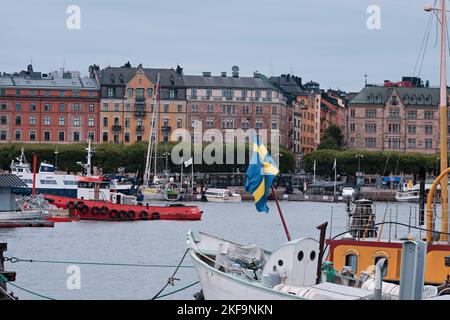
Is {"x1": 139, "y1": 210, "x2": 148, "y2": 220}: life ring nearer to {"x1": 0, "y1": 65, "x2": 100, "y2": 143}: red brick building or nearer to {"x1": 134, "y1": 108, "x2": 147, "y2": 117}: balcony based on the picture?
{"x1": 0, "y1": 65, "x2": 100, "y2": 143}: red brick building

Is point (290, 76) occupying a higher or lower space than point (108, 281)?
higher

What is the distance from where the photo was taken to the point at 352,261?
88.5ft

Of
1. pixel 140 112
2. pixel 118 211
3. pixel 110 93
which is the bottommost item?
pixel 118 211

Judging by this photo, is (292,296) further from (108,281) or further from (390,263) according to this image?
(108,281)

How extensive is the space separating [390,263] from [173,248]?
91.1 feet

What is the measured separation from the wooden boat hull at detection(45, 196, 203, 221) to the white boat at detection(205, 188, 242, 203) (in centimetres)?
4391

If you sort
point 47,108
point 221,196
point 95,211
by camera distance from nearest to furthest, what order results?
point 95,211, point 221,196, point 47,108

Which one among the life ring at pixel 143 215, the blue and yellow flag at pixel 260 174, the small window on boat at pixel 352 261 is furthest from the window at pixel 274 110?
the small window on boat at pixel 352 261

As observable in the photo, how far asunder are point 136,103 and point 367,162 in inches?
1132

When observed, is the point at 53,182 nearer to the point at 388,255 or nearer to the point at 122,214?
the point at 122,214

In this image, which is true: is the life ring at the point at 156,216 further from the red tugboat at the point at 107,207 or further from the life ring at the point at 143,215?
the life ring at the point at 143,215

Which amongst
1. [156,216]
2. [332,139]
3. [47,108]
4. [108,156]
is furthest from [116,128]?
[156,216]

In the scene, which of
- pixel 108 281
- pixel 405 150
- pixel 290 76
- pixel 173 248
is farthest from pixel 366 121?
pixel 108 281
